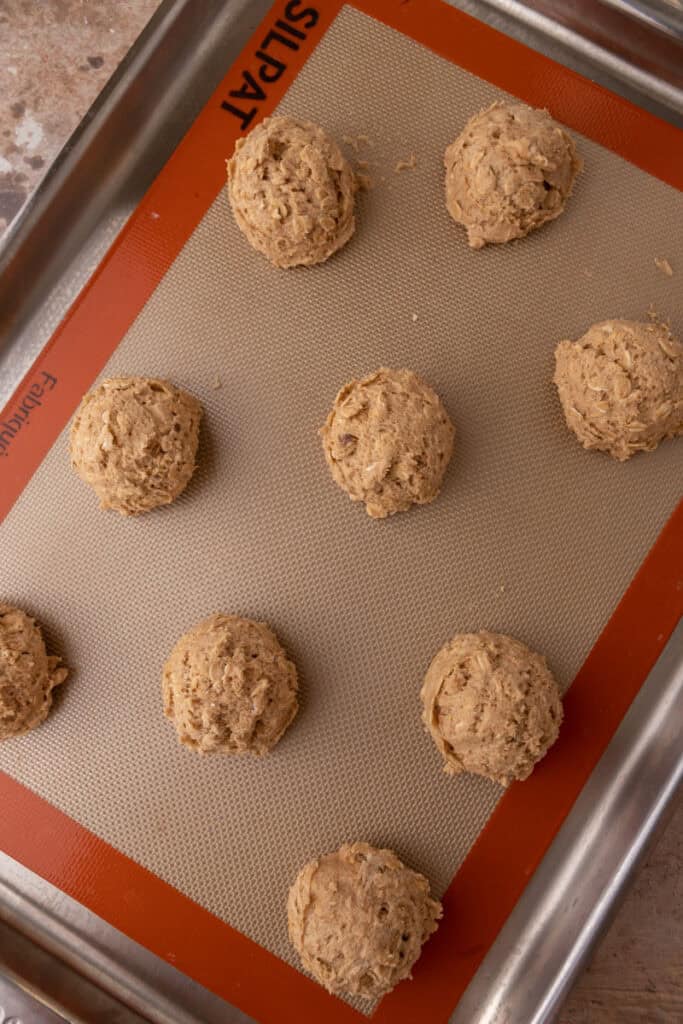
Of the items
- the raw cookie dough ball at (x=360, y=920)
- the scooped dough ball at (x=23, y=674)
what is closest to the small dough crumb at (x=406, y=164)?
the scooped dough ball at (x=23, y=674)

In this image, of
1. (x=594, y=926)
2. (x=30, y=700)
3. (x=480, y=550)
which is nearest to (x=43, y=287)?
(x=30, y=700)

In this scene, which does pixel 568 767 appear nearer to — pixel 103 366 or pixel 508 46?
pixel 103 366

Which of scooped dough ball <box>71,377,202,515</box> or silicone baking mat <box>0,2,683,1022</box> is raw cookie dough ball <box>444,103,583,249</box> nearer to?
silicone baking mat <box>0,2,683,1022</box>

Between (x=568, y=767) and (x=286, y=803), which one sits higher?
(x=568, y=767)

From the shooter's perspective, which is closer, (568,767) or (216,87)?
(568,767)

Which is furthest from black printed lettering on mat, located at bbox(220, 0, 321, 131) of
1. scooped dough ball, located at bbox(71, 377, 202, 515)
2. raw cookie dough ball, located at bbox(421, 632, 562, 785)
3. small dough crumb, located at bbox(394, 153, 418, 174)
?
raw cookie dough ball, located at bbox(421, 632, 562, 785)

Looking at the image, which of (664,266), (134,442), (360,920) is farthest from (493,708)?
(664,266)
